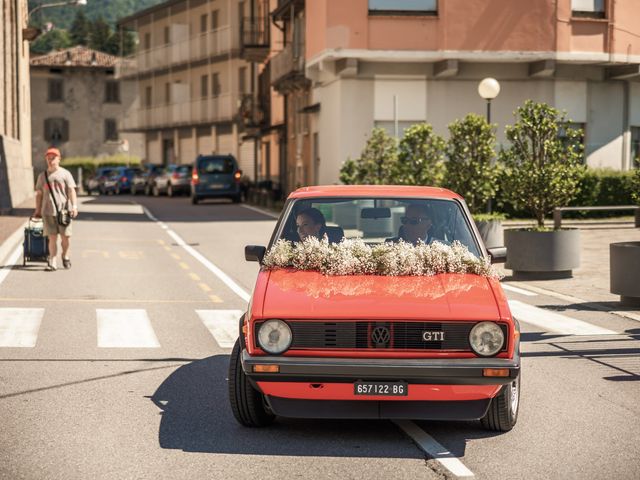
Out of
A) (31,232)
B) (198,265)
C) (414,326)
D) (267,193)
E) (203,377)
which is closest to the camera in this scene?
(414,326)

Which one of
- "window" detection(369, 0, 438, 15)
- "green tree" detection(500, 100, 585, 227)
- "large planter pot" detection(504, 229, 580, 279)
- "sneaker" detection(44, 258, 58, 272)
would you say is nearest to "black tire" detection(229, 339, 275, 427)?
"large planter pot" detection(504, 229, 580, 279)

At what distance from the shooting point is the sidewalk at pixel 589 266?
15000 mm

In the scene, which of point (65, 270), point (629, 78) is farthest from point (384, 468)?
point (629, 78)

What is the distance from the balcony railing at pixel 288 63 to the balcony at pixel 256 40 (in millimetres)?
7249

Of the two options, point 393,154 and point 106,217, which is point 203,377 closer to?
point 393,154

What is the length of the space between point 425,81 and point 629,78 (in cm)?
688

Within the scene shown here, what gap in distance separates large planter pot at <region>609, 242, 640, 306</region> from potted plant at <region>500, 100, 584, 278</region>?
3.31m

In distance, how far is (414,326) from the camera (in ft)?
22.2

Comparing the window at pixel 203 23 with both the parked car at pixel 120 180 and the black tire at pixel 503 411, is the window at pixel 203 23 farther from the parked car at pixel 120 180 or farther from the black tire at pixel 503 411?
the black tire at pixel 503 411

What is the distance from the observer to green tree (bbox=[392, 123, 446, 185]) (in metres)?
26.6

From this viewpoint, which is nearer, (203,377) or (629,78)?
(203,377)

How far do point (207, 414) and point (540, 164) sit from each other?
1121cm

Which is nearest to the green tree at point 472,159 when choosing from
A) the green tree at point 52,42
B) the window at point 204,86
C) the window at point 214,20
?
the window at point 214,20

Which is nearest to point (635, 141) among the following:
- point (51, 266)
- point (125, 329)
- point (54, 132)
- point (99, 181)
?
point (51, 266)
